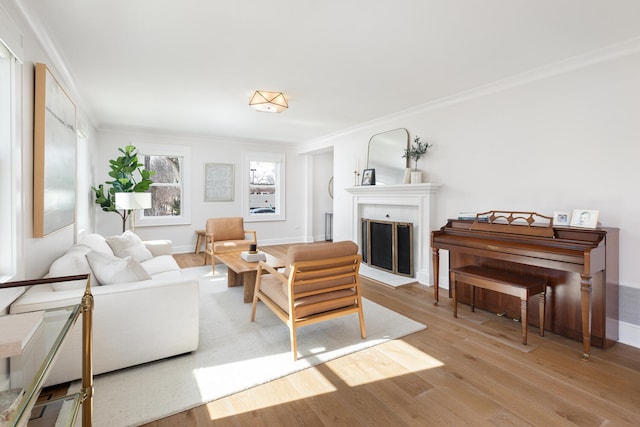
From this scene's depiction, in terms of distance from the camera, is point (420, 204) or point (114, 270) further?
point (420, 204)

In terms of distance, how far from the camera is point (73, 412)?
3.93 feet

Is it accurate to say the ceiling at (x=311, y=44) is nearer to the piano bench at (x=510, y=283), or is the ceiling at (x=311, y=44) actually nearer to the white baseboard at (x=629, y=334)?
the piano bench at (x=510, y=283)

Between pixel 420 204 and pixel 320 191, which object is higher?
pixel 320 191

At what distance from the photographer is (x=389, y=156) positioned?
4.89m

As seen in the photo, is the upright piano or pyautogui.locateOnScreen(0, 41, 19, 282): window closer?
pyautogui.locateOnScreen(0, 41, 19, 282): window

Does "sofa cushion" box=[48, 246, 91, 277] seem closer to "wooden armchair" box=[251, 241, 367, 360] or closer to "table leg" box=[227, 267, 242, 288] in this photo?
"wooden armchair" box=[251, 241, 367, 360]

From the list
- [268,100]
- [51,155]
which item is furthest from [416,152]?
[51,155]

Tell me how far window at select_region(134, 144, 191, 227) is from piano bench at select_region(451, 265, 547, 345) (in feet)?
17.9

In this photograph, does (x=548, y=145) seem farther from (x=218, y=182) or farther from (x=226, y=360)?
(x=218, y=182)

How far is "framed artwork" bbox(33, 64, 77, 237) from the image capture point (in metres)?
2.23

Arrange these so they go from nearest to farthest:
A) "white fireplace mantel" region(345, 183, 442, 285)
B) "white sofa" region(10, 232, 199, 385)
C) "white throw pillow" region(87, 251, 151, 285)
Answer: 1. "white sofa" region(10, 232, 199, 385)
2. "white throw pillow" region(87, 251, 151, 285)
3. "white fireplace mantel" region(345, 183, 442, 285)

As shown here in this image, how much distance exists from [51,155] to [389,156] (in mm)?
4000

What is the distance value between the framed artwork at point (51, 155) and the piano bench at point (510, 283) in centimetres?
350

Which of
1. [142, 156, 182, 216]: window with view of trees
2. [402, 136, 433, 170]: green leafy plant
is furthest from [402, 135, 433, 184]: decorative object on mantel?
[142, 156, 182, 216]: window with view of trees
